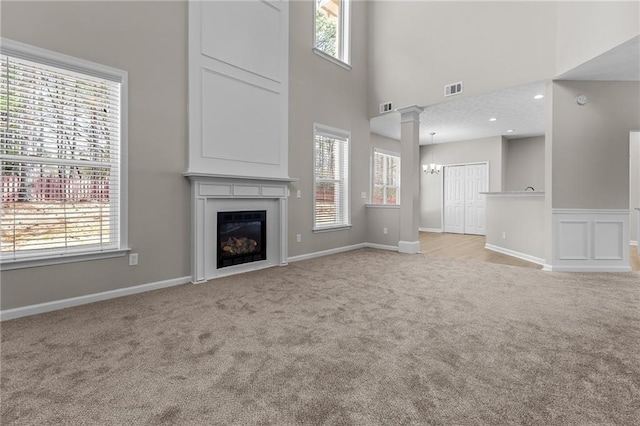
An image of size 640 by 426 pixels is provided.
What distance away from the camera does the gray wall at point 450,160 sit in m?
8.34

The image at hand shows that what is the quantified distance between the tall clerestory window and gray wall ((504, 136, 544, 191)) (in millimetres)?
5602

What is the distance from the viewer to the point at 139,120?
330 centimetres

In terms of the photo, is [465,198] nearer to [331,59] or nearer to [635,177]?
[635,177]

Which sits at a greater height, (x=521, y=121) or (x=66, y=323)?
(x=521, y=121)

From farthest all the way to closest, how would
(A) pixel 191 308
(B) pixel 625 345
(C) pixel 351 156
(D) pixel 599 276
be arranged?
1. (C) pixel 351 156
2. (D) pixel 599 276
3. (A) pixel 191 308
4. (B) pixel 625 345

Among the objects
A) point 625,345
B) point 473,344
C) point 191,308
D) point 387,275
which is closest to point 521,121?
point 387,275

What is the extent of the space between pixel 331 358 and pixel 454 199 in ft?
27.6

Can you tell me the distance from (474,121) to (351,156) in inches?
117

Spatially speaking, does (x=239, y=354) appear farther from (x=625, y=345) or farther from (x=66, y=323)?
(x=625, y=345)

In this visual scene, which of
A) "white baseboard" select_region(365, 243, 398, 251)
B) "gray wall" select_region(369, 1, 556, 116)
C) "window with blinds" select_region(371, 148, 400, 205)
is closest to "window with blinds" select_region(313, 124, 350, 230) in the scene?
"white baseboard" select_region(365, 243, 398, 251)

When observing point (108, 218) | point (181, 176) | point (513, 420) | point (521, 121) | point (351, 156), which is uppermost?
point (521, 121)

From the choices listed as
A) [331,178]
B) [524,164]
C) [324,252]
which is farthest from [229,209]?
[524,164]

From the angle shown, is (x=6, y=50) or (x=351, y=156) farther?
(x=351, y=156)

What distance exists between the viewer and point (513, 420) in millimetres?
1402
